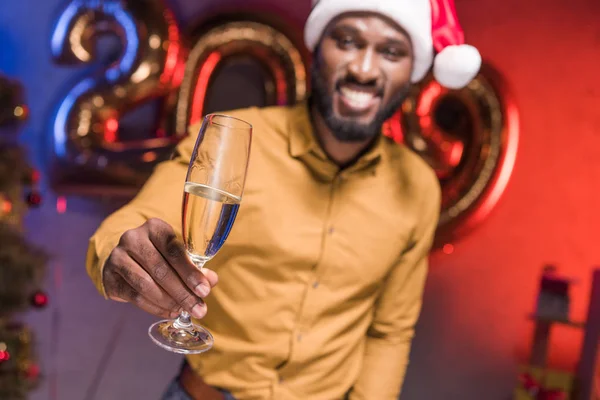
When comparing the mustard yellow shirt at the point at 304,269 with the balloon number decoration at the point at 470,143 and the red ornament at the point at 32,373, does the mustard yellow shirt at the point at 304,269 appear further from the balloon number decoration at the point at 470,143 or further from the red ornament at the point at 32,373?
the red ornament at the point at 32,373

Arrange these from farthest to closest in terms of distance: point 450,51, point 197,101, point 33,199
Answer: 1. point 197,101
2. point 33,199
3. point 450,51

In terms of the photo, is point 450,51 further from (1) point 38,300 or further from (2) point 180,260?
(1) point 38,300

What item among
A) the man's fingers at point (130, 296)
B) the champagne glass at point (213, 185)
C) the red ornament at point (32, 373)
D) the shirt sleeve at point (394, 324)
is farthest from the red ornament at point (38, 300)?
the champagne glass at point (213, 185)

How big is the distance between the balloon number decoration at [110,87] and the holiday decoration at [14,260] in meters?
0.14

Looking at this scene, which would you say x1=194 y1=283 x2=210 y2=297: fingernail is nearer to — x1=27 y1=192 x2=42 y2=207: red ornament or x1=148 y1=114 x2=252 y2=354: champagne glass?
x1=148 y1=114 x2=252 y2=354: champagne glass

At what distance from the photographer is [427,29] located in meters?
1.50

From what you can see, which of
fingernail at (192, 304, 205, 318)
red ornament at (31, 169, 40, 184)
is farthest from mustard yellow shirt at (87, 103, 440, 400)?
red ornament at (31, 169, 40, 184)

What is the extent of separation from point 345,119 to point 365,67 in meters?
0.13

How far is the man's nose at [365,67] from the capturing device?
140 centimetres

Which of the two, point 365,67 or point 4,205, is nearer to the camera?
point 365,67

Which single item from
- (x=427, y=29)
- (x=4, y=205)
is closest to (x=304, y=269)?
(x=427, y=29)

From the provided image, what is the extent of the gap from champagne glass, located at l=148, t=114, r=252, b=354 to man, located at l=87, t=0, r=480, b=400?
451 mm

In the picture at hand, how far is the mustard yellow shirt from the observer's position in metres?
1.38

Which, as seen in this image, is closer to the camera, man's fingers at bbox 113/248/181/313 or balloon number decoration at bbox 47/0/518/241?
man's fingers at bbox 113/248/181/313
